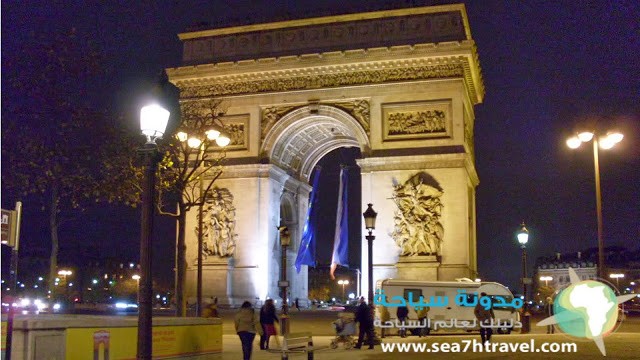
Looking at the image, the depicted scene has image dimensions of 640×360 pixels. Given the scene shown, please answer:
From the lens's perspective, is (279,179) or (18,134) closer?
(18,134)

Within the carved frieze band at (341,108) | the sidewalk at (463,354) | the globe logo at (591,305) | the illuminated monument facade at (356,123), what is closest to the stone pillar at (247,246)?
the illuminated monument facade at (356,123)

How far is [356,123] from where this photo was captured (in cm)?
3312

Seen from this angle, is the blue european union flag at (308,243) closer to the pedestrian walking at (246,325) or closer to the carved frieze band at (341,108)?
the carved frieze band at (341,108)

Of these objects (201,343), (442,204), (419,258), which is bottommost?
(201,343)

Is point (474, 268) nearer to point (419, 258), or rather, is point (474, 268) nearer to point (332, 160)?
point (419, 258)

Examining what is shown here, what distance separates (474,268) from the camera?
34.7m

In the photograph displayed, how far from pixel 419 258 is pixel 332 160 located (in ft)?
64.8

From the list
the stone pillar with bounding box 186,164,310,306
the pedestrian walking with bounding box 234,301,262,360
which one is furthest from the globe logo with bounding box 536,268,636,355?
the stone pillar with bounding box 186,164,310,306

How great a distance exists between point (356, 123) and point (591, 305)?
16192mm

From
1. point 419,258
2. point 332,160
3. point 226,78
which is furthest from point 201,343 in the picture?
point 332,160
